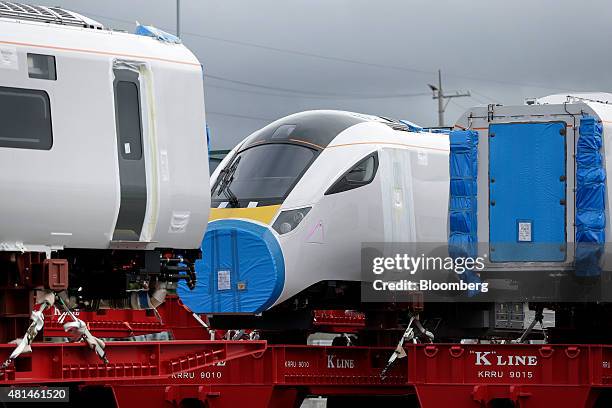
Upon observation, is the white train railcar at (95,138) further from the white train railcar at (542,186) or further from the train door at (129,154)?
the white train railcar at (542,186)

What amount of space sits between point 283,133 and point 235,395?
3.60m

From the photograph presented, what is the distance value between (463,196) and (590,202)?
59.0 inches

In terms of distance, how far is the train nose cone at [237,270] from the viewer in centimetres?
1600

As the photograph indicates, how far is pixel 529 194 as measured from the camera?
16.2 metres

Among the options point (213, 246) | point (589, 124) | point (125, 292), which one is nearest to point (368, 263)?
point (213, 246)

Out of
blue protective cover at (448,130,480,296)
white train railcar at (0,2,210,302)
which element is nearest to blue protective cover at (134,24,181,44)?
white train railcar at (0,2,210,302)

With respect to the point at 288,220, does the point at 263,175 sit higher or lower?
higher

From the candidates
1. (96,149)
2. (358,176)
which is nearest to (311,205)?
(358,176)

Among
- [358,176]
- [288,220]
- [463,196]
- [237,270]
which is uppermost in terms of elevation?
[358,176]

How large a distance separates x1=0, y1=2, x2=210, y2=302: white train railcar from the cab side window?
389cm

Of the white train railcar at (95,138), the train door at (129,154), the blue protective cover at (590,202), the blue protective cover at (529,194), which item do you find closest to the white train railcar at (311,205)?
the blue protective cover at (529,194)

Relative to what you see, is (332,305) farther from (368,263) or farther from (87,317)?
(87,317)

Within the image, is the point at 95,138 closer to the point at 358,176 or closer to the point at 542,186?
the point at 358,176

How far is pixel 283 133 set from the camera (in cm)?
1769
